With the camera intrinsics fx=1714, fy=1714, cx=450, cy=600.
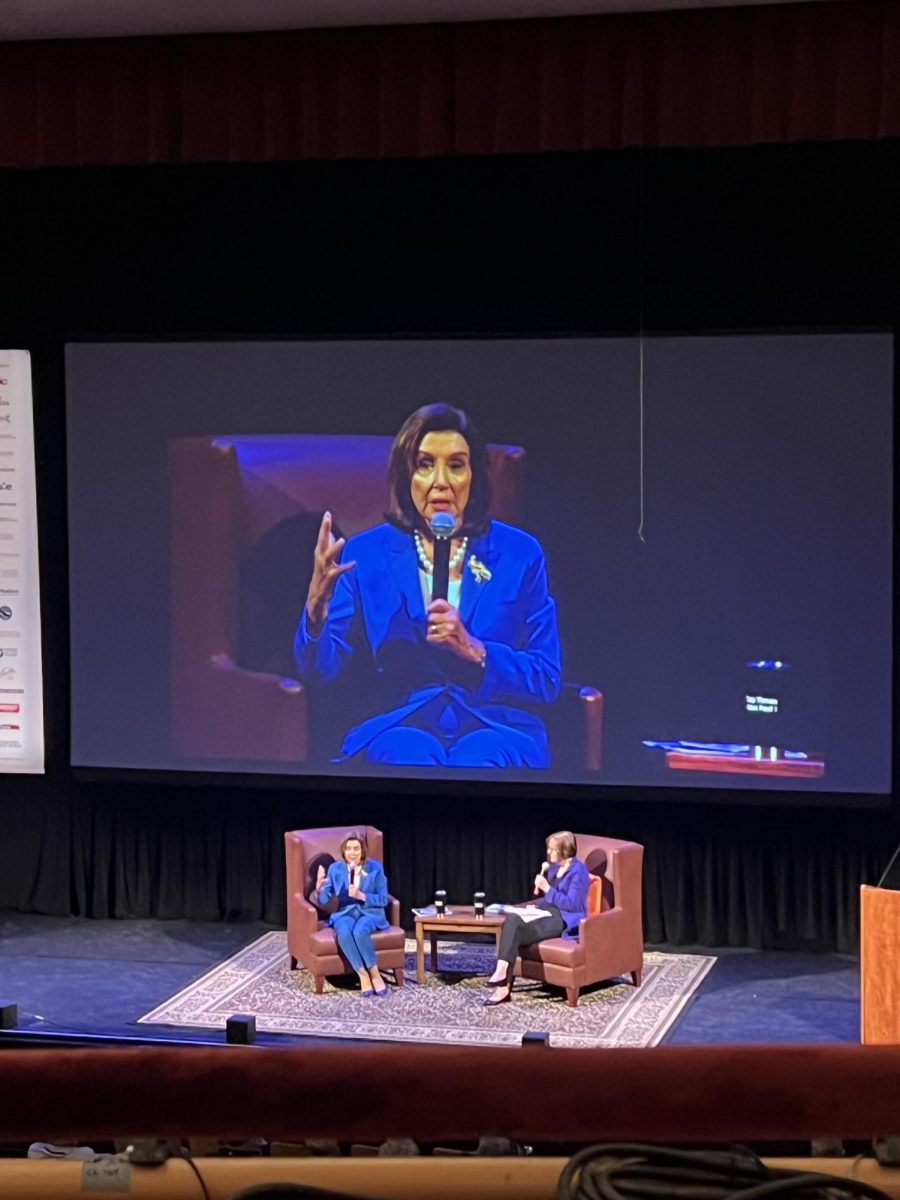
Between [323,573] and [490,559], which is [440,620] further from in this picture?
[323,573]

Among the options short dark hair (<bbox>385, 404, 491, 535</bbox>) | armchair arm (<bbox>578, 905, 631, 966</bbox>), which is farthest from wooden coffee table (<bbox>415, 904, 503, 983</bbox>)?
short dark hair (<bbox>385, 404, 491, 535</bbox>)

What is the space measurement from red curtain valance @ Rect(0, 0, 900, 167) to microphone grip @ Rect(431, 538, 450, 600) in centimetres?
178

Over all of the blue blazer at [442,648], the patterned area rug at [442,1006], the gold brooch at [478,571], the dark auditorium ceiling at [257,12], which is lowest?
the patterned area rug at [442,1006]

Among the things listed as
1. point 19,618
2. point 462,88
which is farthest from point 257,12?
point 19,618

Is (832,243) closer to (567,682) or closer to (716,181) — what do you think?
(716,181)

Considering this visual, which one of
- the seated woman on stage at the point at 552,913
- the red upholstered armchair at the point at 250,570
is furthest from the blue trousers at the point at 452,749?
the seated woman on stage at the point at 552,913

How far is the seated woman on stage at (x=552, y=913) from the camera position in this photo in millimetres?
6973

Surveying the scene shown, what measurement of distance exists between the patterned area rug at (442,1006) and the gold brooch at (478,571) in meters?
1.73

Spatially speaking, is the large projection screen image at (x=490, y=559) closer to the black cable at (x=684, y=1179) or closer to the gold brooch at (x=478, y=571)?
the gold brooch at (x=478, y=571)

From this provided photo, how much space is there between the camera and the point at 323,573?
8.10 metres

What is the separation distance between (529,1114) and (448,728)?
279 inches

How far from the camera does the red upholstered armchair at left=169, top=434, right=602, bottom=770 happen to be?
809 centimetres

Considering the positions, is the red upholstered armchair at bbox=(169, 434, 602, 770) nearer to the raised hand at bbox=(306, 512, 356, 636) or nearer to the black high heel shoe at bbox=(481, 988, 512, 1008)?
the raised hand at bbox=(306, 512, 356, 636)

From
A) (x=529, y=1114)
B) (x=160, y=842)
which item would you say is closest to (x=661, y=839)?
(x=160, y=842)
